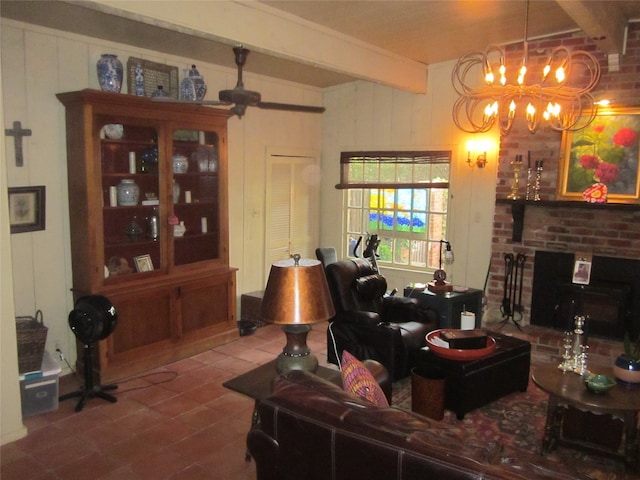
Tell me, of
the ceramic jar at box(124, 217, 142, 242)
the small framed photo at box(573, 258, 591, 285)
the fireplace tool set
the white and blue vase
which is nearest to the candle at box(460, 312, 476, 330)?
the fireplace tool set

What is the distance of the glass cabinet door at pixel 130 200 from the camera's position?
4352mm

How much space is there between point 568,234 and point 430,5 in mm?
2590

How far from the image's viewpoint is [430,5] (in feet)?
12.6

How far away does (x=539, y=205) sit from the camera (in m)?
5.05

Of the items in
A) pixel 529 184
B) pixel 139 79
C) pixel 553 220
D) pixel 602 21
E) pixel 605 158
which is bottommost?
pixel 553 220

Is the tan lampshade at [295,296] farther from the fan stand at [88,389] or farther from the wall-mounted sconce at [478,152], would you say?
the wall-mounted sconce at [478,152]

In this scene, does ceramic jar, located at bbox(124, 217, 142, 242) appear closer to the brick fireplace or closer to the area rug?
the area rug

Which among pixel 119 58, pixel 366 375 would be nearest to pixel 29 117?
pixel 119 58

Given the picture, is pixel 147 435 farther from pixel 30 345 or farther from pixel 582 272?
pixel 582 272

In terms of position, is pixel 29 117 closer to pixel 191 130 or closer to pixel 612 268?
pixel 191 130

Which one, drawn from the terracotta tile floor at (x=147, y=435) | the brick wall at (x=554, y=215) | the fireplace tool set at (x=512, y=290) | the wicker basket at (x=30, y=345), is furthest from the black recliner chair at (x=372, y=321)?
Answer: the wicker basket at (x=30, y=345)

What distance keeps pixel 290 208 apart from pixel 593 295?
11.2ft

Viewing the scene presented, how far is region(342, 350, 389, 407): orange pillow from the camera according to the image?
7.39 feet

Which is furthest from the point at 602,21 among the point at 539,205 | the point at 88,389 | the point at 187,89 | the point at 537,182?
the point at 88,389
